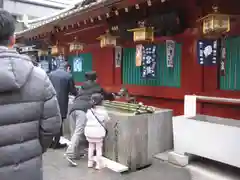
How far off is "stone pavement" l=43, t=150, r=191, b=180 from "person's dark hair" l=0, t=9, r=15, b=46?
11.8ft

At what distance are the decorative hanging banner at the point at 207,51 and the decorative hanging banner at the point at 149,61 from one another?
1615 mm

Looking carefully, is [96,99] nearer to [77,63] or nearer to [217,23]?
[217,23]

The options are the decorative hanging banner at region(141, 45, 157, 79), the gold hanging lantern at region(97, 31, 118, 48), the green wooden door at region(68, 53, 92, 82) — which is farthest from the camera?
the green wooden door at region(68, 53, 92, 82)

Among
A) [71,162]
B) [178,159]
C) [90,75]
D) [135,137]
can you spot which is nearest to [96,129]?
[135,137]

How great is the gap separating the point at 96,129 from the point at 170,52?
9.36 ft

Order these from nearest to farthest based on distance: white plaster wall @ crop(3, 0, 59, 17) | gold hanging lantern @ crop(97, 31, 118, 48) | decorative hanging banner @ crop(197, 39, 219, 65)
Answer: decorative hanging banner @ crop(197, 39, 219, 65) < gold hanging lantern @ crop(97, 31, 118, 48) < white plaster wall @ crop(3, 0, 59, 17)

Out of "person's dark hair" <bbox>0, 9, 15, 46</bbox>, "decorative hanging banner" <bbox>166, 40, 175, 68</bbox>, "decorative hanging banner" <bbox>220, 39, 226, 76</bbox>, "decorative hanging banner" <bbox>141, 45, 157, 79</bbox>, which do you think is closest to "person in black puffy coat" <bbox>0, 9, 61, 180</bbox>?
"person's dark hair" <bbox>0, 9, 15, 46</bbox>

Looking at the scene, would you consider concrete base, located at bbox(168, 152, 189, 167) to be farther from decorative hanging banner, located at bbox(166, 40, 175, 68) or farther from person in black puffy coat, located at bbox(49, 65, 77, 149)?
person in black puffy coat, located at bbox(49, 65, 77, 149)

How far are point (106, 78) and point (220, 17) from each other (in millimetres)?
5210

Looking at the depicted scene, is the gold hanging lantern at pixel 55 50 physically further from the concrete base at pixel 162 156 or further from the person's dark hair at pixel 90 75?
the concrete base at pixel 162 156

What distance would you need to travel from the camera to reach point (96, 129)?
17.9 ft

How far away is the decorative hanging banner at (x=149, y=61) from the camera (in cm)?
728

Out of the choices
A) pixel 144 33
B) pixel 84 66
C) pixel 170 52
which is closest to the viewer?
pixel 144 33

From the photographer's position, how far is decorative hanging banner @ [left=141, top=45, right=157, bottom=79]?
728 cm
